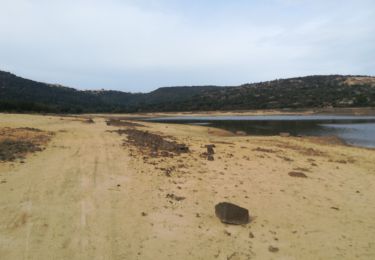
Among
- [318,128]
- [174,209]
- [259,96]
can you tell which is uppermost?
[259,96]

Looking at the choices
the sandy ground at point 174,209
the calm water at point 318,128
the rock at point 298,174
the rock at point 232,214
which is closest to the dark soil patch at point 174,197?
the sandy ground at point 174,209

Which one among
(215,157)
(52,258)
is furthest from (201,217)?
(215,157)

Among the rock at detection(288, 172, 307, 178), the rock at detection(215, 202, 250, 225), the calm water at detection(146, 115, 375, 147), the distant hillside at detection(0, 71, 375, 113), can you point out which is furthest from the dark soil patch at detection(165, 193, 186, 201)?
the distant hillside at detection(0, 71, 375, 113)

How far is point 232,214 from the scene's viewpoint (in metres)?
6.73

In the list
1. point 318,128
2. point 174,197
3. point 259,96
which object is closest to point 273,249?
point 174,197

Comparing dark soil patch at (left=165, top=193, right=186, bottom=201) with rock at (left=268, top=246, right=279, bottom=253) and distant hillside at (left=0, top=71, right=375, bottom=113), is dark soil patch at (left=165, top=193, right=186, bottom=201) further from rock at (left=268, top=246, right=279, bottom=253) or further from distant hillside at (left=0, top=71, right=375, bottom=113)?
distant hillside at (left=0, top=71, right=375, bottom=113)

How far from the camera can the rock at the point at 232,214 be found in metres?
6.68

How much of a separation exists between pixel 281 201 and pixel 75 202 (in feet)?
14.4

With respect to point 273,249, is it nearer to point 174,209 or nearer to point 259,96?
point 174,209

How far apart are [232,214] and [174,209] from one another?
1255mm

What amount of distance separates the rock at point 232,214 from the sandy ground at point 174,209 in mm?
143

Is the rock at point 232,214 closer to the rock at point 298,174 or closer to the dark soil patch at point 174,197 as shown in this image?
the dark soil patch at point 174,197

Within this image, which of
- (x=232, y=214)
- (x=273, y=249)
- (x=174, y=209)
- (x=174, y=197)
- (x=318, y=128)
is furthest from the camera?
(x=318, y=128)

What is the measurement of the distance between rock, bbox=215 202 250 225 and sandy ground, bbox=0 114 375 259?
0.14 m
